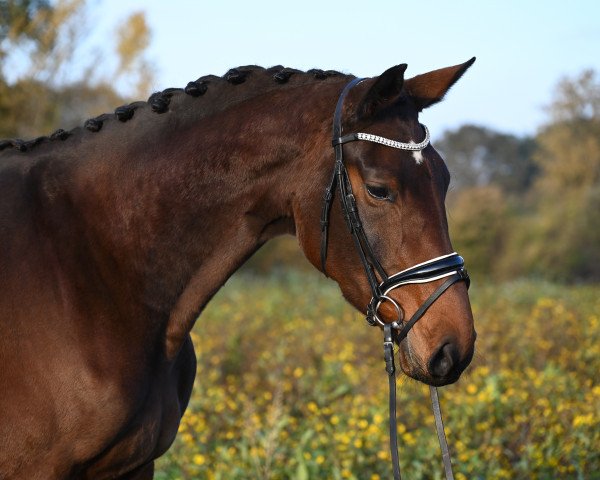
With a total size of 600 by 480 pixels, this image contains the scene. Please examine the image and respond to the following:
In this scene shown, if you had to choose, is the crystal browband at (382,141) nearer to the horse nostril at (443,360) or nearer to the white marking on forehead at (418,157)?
the white marking on forehead at (418,157)

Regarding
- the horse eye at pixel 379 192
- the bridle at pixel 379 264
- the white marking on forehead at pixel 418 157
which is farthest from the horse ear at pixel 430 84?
the horse eye at pixel 379 192

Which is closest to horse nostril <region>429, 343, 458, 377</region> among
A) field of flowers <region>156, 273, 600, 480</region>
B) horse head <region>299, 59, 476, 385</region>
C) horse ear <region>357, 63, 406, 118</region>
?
horse head <region>299, 59, 476, 385</region>

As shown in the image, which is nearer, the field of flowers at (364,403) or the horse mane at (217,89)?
the horse mane at (217,89)

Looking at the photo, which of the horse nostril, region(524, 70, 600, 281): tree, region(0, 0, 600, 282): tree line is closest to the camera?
the horse nostril

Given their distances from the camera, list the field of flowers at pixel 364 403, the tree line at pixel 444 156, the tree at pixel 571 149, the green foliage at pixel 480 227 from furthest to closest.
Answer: the tree at pixel 571 149 < the green foliage at pixel 480 227 < the tree line at pixel 444 156 < the field of flowers at pixel 364 403

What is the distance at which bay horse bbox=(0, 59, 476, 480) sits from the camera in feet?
7.77

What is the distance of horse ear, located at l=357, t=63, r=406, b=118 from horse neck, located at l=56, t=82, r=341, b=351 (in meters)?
0.17

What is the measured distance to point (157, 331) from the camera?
2.61 m

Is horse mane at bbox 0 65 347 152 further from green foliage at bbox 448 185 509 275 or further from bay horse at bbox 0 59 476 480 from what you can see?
green foliage at bbox 448 185 509 275

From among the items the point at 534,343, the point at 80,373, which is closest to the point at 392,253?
the point at 80,373

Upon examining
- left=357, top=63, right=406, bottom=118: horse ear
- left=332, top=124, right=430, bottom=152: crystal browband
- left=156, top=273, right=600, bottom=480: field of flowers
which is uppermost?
left=357, top=63, right=406, bottom=118: horse ear

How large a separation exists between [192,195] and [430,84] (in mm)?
886

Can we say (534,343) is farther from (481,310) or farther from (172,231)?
(172,231)

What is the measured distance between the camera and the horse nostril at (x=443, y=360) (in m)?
2.29
